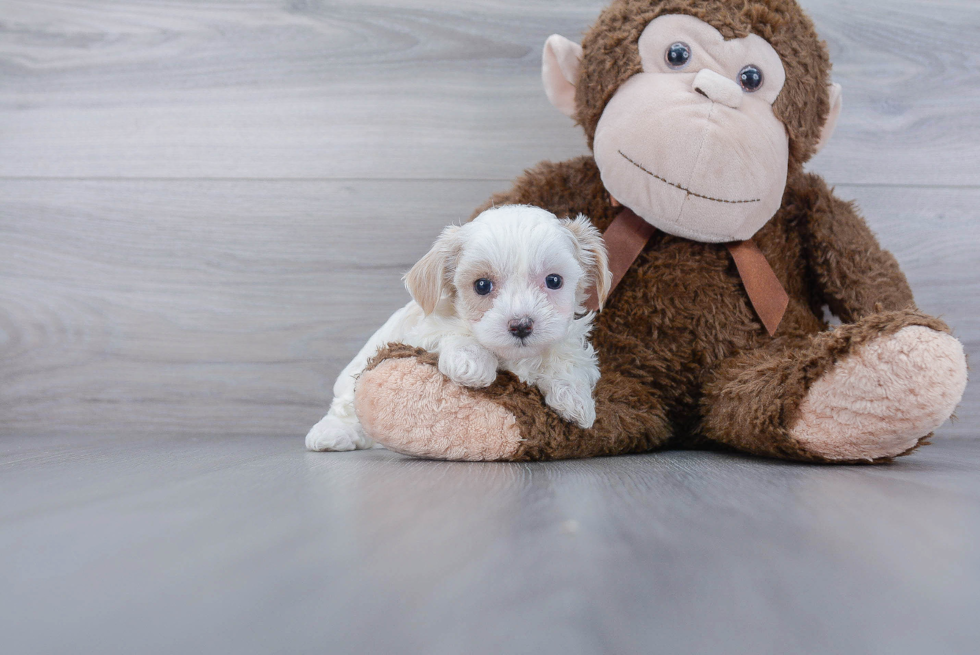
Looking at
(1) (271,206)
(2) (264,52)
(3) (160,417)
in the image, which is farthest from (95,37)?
(3) (160,417)

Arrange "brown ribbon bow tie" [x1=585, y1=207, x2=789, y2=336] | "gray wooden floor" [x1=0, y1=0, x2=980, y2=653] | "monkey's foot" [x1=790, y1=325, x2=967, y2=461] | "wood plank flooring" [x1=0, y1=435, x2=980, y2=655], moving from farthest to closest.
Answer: "gray wooden floor" [x1=0, y1=0, x2=980, y2=653]
"brown ribbon bow tie" [x1=585, y1=207, x2=789, y2=336]
"monkey's foot" [x1=790, y1=325, x2=967, y2=461]
"wood plank flooring" [x1=0, y1=435, x2=980, y2=655]

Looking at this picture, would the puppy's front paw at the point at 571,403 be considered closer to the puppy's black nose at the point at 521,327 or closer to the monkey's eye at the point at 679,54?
the puppy's black nose at the point at 521,327

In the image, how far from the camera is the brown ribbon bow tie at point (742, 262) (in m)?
0.92

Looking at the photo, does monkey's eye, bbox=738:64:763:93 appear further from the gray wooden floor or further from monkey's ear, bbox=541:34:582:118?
the gray wooden floor

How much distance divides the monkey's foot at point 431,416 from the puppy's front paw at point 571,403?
0.06 m

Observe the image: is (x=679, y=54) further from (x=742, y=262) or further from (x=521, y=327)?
(x=521, y=327)

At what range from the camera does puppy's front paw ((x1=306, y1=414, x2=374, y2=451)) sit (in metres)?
0.95

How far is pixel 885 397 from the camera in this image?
686 mm

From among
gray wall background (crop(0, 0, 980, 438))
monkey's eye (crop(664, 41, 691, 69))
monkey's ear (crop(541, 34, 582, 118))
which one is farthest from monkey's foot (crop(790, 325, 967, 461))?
gray wall background (crop(0, 0, 980, 438))

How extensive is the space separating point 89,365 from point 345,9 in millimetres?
803

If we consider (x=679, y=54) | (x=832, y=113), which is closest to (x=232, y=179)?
(x=679, y=54)

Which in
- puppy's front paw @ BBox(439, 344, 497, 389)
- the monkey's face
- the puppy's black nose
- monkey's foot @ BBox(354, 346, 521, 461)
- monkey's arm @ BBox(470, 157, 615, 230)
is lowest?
monkey's foot @ BBox(354, 346, 521, 461)

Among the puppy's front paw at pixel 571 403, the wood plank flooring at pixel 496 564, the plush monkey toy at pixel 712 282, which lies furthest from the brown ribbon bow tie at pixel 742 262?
the wood plank flooring at pixel 496 564

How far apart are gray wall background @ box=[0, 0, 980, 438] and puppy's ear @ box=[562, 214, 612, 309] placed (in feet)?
1.40
